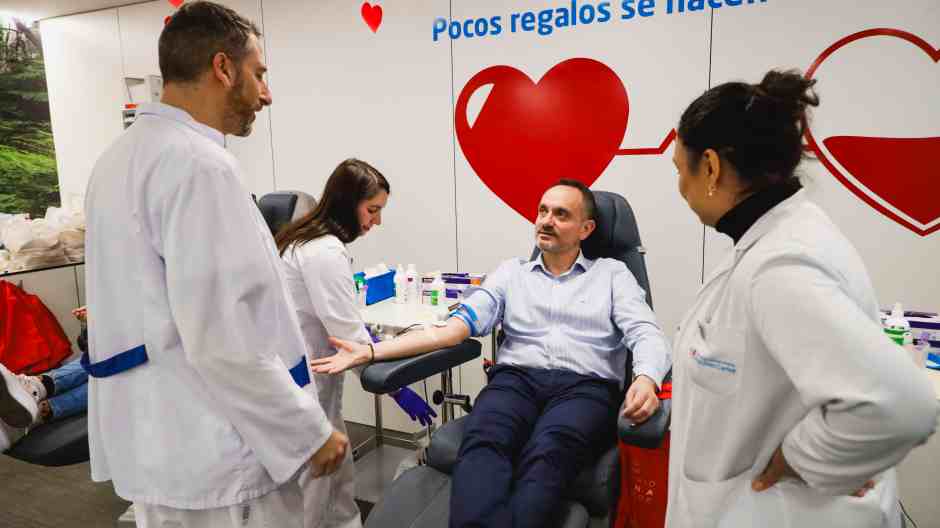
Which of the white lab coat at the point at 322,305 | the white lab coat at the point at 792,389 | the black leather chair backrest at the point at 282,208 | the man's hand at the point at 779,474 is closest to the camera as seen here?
the white lab coat at the point at 792,389

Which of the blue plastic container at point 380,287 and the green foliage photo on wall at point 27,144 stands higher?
the green foliage photo on wall at point 27,144

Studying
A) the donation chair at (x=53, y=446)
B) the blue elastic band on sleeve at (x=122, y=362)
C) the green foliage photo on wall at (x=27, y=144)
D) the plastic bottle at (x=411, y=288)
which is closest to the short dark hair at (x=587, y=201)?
the plastic bottle at (x=411, y=288)

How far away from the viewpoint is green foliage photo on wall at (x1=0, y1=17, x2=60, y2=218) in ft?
13.7

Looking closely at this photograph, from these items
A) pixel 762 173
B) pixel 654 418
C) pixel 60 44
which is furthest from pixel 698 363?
pixel 60 44

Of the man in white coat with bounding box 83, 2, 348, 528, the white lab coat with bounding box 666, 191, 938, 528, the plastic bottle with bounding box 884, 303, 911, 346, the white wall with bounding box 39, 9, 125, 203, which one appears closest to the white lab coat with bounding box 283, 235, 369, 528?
the man in white coat with bounding box 83, 2, 348, 528

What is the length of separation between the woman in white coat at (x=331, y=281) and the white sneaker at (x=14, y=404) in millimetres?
851

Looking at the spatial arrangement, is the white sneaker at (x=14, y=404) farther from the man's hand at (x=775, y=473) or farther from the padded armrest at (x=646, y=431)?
the man's hand at (x=775, y=473)

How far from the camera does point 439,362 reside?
6.03ft

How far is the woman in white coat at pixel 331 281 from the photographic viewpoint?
1911mm

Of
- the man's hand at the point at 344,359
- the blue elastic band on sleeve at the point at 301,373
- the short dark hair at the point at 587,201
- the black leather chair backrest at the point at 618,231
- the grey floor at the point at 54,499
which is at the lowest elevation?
the grey floor at the point at 54,499

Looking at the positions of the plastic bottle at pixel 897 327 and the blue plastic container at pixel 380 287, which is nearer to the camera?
the plastic bottle at pixel 897 327

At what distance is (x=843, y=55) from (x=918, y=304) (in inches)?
38.8

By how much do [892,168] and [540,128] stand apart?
138 centimetres

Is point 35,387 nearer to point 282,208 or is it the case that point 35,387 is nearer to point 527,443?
point 282,208
